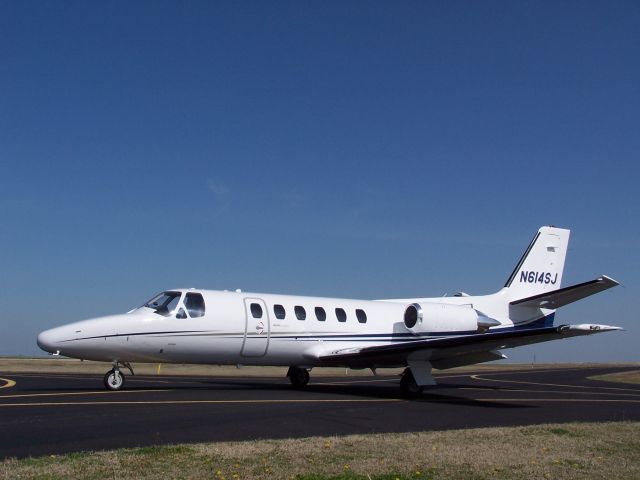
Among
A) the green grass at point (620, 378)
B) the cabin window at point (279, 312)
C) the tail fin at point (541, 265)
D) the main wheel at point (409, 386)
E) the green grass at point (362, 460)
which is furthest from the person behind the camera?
the green grass at point (620, 378)

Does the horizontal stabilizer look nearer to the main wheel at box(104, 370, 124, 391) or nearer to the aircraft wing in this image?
the aircraft wing

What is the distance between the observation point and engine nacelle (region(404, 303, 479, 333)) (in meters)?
23.3

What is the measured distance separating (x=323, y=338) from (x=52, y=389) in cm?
809

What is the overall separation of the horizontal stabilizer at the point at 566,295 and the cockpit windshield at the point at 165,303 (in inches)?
478

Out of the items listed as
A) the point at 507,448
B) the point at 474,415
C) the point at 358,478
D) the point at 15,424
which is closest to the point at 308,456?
the point at 358,478

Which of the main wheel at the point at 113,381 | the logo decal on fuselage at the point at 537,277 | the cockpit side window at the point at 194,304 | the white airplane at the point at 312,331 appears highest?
the logo decal on fuselage at the point at 537,277

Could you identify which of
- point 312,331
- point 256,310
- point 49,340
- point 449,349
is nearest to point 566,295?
point 449,349

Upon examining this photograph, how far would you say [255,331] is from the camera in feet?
67.7

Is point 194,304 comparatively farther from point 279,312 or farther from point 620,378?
point 620,378

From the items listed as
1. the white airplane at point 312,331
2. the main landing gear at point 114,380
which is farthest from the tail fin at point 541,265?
the main landing gear at point 114,380

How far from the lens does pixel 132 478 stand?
7.50 m

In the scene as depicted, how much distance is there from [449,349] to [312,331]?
441 centimetres

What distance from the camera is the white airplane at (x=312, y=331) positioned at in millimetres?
18484

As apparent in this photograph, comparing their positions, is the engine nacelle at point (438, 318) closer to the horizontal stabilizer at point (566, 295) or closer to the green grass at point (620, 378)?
the horizontal stabilizer at point (566, 295)
